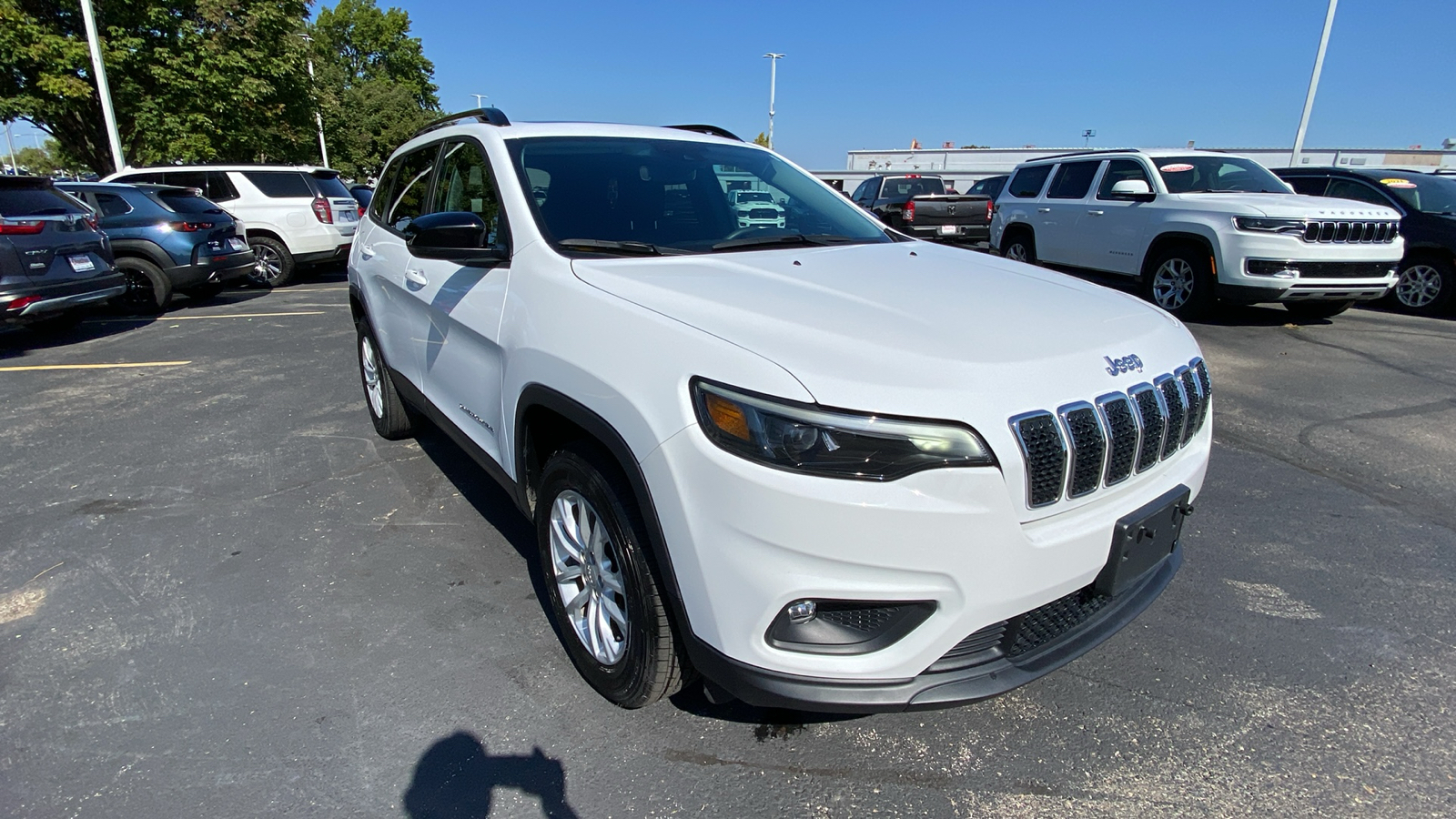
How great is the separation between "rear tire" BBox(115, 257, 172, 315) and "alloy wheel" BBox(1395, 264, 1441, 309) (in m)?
15.2

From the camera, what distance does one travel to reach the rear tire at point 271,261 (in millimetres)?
11820

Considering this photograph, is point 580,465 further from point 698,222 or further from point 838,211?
point 838,211

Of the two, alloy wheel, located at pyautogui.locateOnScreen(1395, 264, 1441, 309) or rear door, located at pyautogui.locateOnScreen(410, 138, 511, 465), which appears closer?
rear door, located at pyautogui.locateOnScreen(410, 138, 511, 465)

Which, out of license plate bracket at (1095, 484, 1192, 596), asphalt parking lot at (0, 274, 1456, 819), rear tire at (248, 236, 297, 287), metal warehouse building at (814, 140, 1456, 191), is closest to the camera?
license plate bracket at (1095, 484, 1192, 596)

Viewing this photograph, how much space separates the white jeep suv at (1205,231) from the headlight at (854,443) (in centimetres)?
749

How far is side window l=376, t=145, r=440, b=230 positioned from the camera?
3.82 m

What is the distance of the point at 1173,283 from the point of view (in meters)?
8.34

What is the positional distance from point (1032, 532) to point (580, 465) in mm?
1220

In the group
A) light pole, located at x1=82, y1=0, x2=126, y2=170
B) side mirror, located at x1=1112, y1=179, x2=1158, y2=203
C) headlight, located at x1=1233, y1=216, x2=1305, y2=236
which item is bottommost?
headlight, located at x1=1233, y1=216, x2=1305, y2=236

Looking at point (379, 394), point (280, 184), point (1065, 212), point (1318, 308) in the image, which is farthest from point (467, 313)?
point (280, 184)

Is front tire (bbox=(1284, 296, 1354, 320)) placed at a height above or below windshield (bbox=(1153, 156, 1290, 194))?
below

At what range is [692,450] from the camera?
5.69 ft

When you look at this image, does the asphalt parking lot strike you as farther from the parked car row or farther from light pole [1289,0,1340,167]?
light pole [1289,0,1340,167]

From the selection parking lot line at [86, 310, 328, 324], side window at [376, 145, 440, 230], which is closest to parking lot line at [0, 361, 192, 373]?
parking lot line at [86, 310, 328, 324]
